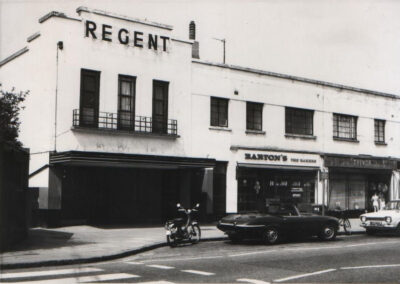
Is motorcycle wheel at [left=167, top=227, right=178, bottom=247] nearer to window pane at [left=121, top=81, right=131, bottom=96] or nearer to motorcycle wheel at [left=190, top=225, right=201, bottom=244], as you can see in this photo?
motorcycle wheel at [left=190, top=225, right=201, bottom=244]

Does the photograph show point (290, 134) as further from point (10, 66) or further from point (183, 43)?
point (10, 66)

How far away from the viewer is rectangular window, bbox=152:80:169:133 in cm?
2369

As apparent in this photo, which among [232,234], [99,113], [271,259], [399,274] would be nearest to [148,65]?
[99,113]

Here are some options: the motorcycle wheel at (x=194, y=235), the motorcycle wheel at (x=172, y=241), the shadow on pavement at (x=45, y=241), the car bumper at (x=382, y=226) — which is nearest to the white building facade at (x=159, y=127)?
the shadow on pavement at (x=45, y=241)

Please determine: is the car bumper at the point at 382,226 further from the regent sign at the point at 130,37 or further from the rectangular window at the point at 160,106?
the regent sign at the point at 130,37

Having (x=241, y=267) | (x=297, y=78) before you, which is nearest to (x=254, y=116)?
(x=297, y=78)

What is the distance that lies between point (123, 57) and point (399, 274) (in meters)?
15.2

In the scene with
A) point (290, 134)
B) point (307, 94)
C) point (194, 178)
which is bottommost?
point (194, 178)

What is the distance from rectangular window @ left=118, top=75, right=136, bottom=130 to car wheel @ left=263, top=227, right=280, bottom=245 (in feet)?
27.4

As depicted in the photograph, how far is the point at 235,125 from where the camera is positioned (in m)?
26.3

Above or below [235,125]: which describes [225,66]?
above

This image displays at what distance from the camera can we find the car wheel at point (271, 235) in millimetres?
17031

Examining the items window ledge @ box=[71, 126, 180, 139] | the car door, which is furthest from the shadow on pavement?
the car door

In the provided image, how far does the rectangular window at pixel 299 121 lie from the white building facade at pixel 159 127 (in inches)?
2.7
